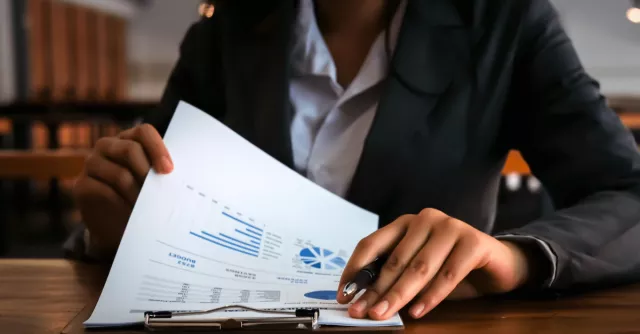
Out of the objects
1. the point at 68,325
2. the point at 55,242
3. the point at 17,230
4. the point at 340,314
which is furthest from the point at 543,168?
the point at 17,230

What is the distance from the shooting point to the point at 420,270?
39 centimetres

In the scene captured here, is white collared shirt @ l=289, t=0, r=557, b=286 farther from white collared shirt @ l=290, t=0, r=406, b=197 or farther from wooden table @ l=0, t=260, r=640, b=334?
wooden table @ l=0, t=260, r=640, b=334

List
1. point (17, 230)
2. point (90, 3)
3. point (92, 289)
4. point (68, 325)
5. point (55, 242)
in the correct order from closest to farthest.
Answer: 1. point (68, 325)
2. point (92, 289)
3. point (55, 242)
4. point (17, 230)
5. point (90, 3)

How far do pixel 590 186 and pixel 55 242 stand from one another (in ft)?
9.75

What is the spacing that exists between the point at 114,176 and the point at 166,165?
86mm

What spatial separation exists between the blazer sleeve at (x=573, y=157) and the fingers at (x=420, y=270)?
0.10 metres

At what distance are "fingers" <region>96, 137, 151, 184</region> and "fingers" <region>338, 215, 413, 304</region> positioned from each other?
21 centimetres

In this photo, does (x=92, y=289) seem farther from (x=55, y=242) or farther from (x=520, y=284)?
(x=55, y=242)

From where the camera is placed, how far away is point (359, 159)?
26.1 inches

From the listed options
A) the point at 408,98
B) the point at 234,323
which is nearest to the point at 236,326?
the point at 234,323

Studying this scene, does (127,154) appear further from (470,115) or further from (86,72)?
(86,72)

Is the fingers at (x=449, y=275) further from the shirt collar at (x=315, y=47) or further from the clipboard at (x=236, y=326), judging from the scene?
the shirt collar at (x=315, y=47)

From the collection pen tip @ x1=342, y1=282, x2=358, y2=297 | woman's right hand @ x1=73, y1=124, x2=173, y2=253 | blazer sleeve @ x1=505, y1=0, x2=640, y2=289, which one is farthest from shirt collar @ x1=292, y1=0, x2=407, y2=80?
pen tip @ x1=342, y1=282, x2=358, y2=297

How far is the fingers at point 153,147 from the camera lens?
0.48 m
